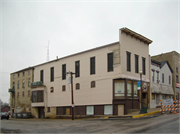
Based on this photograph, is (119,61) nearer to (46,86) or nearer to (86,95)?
(86,95)

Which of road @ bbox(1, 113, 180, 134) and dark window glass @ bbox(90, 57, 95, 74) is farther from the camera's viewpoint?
dark window glass @ bbox(90, 57, 95, 74)

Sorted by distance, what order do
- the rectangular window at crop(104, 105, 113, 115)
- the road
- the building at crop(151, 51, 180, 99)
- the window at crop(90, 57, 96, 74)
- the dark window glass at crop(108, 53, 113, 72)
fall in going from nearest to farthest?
the road
the rectangular window at crop(104, 105, 113, 115)
the dark window glass at crop(108, 53, 113, 72)
the window at crop(90, 57, 96, 74)
the building at crop(151, 51, 180, 99)

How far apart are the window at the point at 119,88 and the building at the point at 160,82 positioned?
314 inches

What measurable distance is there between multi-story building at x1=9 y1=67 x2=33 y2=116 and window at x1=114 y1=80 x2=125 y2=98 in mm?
24543

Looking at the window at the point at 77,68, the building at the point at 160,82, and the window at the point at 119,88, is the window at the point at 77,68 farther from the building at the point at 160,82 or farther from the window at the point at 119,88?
the building at the point at 160,82

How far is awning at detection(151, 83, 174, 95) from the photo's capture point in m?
35.3

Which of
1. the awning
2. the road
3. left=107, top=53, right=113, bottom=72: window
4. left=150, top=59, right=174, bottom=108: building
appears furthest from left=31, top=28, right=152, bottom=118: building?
the road

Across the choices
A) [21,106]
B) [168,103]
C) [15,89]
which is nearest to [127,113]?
[168,103]

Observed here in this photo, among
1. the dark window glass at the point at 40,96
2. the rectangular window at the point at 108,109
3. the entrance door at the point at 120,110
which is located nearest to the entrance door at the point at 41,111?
the dark window glass at the point at 40,96

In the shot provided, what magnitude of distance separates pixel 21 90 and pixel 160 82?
1258 inches

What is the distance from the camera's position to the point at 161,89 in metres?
37.5

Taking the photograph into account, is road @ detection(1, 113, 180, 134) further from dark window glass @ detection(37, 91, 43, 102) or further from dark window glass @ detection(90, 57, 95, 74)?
dark window glass @ detection(37, 91, 43, 102)

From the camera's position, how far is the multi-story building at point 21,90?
47844 mm

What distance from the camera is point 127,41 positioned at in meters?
30.4
